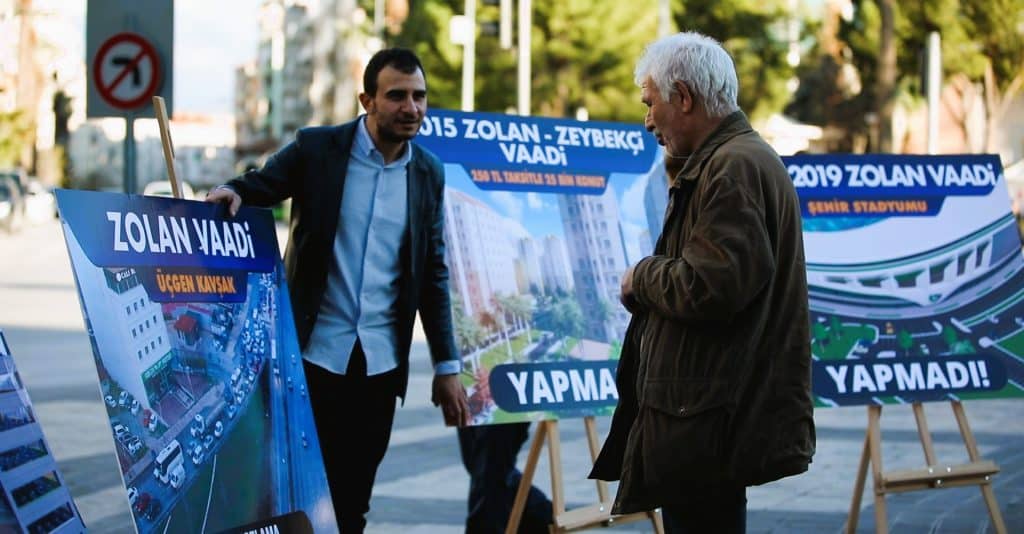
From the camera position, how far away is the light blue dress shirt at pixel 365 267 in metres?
5.03

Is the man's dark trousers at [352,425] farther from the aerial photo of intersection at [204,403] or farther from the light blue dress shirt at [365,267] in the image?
the aerial photo of intersection at [204,403]

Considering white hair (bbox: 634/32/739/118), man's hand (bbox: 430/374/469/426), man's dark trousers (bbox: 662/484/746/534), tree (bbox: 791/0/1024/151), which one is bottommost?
man's dark trousers (bbox: 662/484/746/534)

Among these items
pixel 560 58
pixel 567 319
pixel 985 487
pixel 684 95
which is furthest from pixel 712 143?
pixel 560 58

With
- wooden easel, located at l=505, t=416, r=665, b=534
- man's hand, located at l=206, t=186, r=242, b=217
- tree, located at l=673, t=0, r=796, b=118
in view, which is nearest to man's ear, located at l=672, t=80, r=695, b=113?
man's hand, located at l=206, t=186, r=242, b=217

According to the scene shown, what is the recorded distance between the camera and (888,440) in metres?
10.3

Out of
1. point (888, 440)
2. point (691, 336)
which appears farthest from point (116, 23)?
point (691, 336)

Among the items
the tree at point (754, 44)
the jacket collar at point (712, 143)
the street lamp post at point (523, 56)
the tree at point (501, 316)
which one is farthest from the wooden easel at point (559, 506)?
the tree at point (754, 44)

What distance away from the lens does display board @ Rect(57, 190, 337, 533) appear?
3.85 metres

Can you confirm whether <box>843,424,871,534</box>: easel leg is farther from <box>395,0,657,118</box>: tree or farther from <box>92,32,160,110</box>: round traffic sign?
<box>395,0,657,118</box>: tree

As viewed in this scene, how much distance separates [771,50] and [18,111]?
29.1 m

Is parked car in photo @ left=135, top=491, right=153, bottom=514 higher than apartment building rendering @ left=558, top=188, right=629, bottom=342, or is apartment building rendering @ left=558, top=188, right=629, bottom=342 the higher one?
apartment building rendering @ left=558, top=188, right=629, bottom=342

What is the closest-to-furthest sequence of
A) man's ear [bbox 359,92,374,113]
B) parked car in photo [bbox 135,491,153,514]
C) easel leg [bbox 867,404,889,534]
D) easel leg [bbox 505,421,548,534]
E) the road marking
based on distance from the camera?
parked car in photo [bbox 135,491,153,514]
the road marking
man's ear [bbox 359,92,374,113]
easel leg [bbox 505,421,548,534]
easel leg [bbox 867,404,889,534]

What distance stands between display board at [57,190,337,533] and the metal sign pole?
559cm

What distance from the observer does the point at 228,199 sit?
4.54 meters
